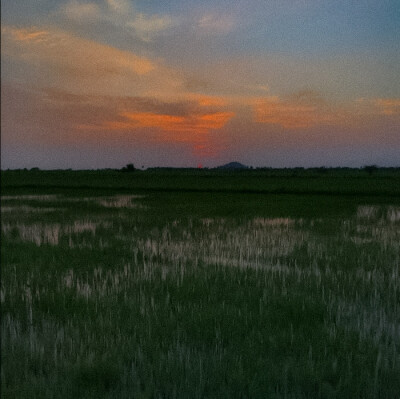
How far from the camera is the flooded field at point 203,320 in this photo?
416cm

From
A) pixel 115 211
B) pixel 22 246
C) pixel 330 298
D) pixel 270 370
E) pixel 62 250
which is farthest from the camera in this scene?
pixel 115 211

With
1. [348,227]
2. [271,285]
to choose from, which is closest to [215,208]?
[348,227]

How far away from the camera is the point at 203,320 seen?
18.7ft

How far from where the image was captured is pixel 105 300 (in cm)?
669

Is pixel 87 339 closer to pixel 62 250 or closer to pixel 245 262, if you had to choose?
pixel 245 262

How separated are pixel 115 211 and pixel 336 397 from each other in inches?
822

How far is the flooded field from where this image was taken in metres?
4.16

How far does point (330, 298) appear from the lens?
23.3 ft

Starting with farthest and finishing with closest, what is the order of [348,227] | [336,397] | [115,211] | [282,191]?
[282,191]
[115,211]
[348,227]
[336,397]

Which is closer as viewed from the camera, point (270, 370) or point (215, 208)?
point (270, 370)

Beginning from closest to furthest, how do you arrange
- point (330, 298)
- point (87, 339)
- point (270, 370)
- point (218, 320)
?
1. point (270, 370)
2. point (87, 339)
3. point (218, 320)
4. point (330, 298)

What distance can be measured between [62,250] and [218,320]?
24.0 feet

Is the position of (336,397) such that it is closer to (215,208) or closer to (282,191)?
(215,208)

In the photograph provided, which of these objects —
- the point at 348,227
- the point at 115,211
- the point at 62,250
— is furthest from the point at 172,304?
the point at 115,211
